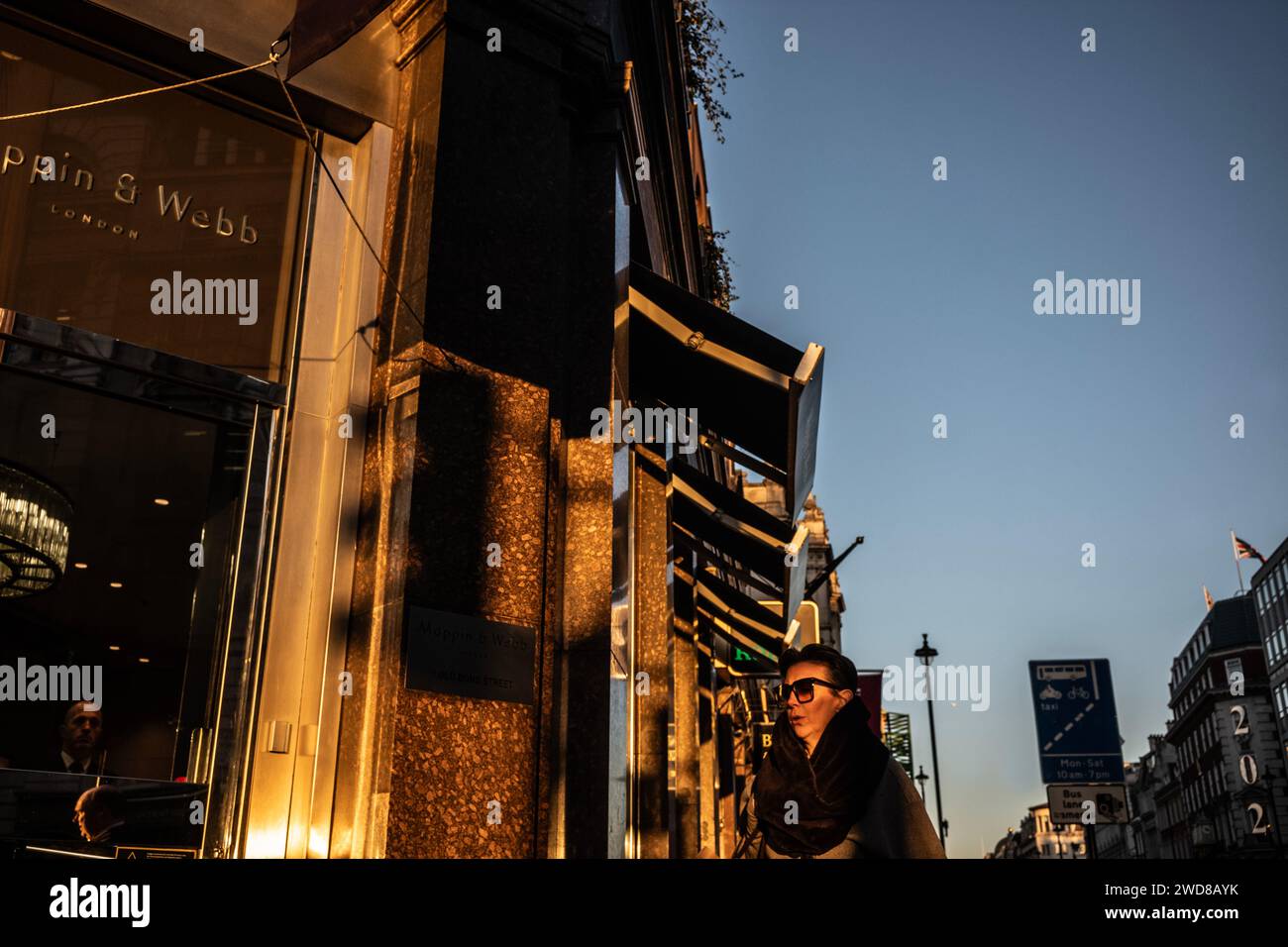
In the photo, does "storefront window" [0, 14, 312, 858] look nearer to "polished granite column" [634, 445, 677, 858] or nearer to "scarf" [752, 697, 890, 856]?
"scarf" [752, 697, 890, 856]

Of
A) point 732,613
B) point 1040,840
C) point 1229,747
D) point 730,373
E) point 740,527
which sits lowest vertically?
point 1040,840

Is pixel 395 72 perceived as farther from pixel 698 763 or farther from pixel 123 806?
pixel 698 763

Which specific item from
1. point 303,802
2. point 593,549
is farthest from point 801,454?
point 303,802

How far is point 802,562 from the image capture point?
34.7 ft

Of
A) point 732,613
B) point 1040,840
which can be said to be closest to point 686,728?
point 732,613

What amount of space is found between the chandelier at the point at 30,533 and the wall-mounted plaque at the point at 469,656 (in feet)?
4.96

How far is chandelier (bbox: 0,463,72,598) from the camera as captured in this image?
14.1 feet

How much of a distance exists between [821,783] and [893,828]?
279mm

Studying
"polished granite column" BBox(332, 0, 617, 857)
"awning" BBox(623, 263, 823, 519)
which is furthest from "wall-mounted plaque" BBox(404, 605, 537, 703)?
"awning" BBox(623, 263, 823, 519)

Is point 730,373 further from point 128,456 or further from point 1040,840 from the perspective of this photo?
point 1040,840

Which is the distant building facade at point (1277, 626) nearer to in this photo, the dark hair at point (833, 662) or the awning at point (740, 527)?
the awning at point (740, 527)

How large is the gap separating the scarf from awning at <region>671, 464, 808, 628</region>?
558 centimetres

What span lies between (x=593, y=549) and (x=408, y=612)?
1555mm

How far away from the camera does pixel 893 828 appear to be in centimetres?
350
